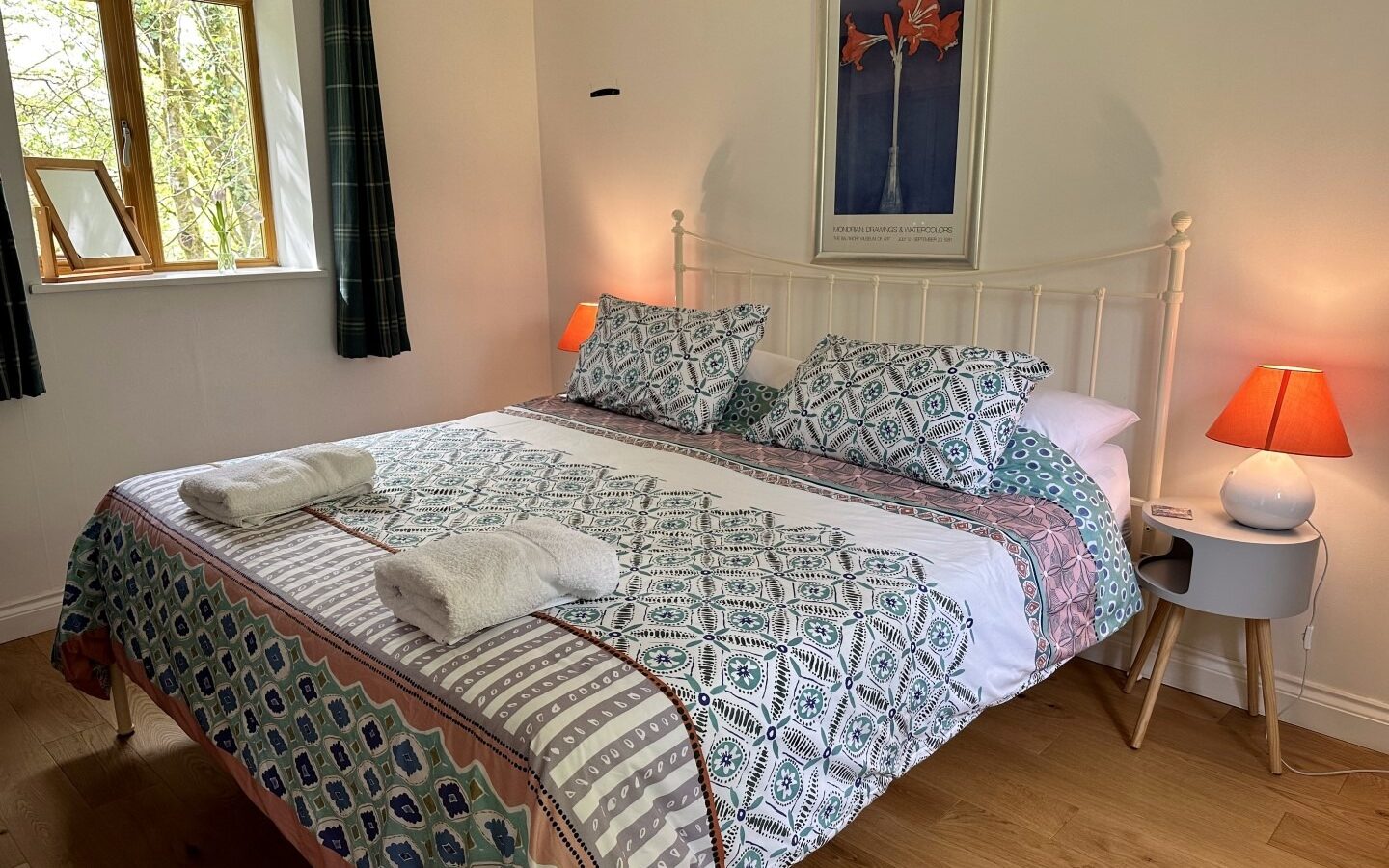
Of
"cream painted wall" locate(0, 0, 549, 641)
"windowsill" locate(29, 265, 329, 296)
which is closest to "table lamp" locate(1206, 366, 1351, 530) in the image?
"cream painted wall" locate(0, 0, 549, 641)

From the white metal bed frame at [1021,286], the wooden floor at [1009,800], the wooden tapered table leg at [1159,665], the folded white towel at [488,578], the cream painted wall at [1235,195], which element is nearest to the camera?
Answer: the folded white towel at [488,578]

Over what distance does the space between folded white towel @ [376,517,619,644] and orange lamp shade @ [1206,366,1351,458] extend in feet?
4.99

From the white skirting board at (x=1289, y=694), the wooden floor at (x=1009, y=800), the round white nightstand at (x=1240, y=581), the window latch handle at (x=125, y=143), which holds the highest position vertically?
the window latch handle at (x=125, y=143)

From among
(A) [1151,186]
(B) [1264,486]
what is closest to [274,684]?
(B) [1264,486]

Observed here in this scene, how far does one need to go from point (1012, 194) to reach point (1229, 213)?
0.57 metres

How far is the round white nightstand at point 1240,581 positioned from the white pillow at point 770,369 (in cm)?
107

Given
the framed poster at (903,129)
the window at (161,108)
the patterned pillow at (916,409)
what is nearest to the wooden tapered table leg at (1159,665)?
the patterned pillow at (916,409)

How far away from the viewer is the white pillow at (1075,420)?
2.39m

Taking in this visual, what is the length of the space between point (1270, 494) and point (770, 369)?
1.37 m

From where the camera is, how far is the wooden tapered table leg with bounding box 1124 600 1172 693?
2512mm

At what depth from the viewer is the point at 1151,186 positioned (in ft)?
8.12

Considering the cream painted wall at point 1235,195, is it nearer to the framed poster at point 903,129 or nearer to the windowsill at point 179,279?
the framed poster at point 903,129

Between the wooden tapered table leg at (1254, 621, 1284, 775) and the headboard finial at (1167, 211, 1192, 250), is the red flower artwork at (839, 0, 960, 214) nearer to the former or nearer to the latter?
the headboard finial at (1167, 211, 1192, 250)

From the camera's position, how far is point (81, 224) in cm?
309
